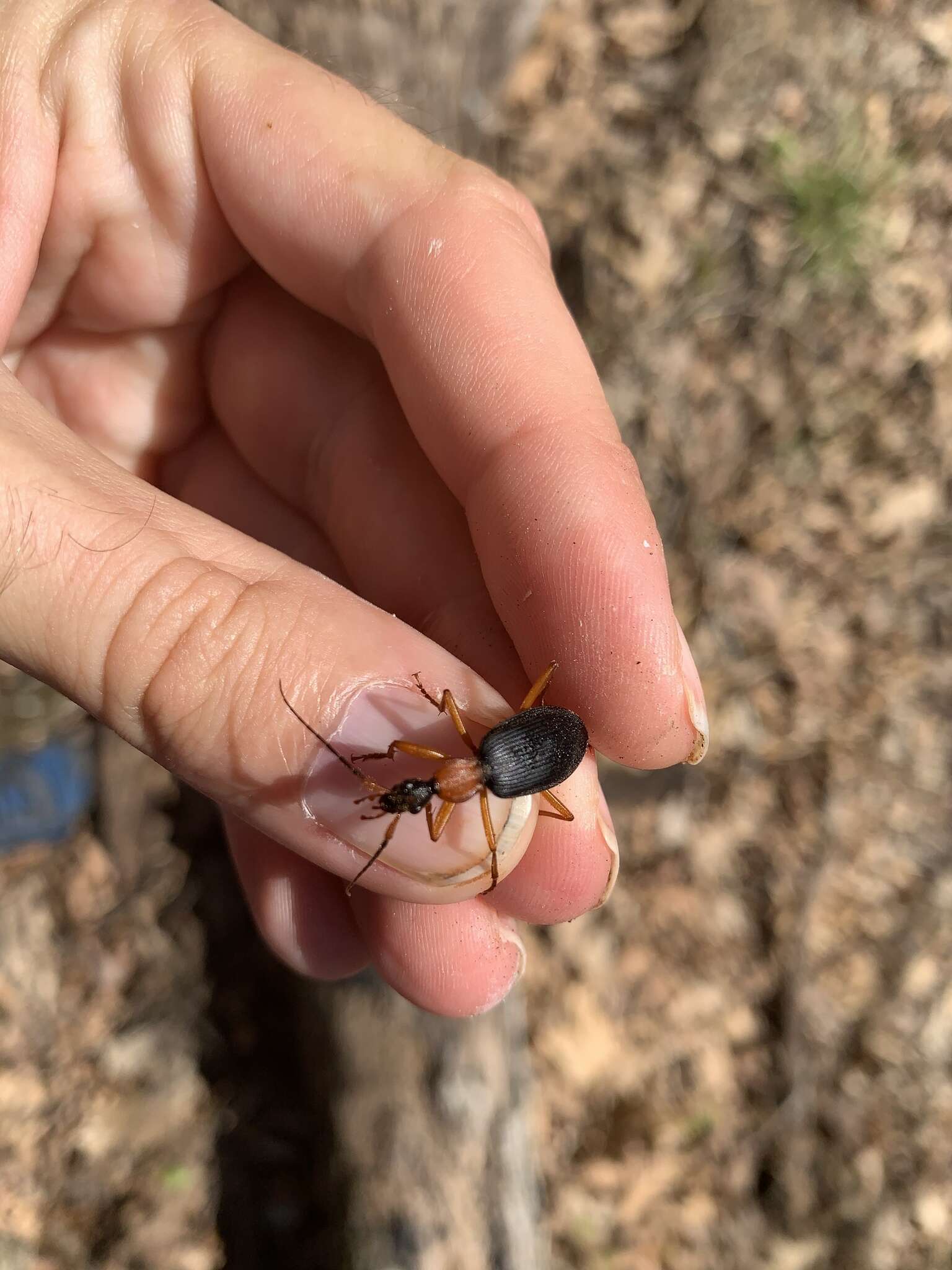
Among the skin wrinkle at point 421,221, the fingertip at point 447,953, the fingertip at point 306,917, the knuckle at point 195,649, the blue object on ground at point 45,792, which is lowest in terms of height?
the blue object on ground at point 45,792

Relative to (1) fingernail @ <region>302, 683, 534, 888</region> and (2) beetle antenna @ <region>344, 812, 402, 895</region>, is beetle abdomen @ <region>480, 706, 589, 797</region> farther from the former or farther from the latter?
(2) beetle antenna @ <region>344, 812, 402, 895</region>

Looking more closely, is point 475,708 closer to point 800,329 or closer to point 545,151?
point 800,329

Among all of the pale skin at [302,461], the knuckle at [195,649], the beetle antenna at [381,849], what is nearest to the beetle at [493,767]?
the beetle antenna at [381,849]

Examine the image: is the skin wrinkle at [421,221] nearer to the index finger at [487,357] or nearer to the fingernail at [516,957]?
the index finger at [487,357]

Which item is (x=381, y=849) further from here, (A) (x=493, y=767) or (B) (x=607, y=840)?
(B) (x=607, y=840)

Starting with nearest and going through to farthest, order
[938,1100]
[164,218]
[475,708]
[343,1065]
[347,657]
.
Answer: [347,657] → [475,708] → [164,218] → [343,1065] → [938,1100]

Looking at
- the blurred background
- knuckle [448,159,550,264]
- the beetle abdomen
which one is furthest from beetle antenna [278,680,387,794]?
knuckle [448,159,550,264]

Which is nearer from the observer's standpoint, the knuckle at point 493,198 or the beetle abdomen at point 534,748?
the beetle abdomen at point 534,748

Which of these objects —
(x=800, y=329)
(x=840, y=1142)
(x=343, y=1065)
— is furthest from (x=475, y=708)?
(x=800, y=329)
